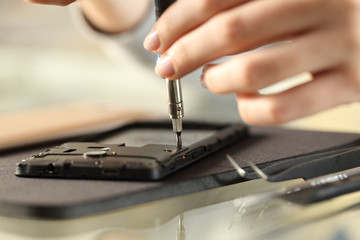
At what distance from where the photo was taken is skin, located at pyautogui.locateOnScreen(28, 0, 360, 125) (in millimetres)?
397

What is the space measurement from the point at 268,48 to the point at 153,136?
0.21 m

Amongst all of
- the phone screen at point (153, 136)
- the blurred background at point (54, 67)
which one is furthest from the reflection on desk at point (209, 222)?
the blurred background at point (54, 67)

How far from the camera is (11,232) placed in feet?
1.17

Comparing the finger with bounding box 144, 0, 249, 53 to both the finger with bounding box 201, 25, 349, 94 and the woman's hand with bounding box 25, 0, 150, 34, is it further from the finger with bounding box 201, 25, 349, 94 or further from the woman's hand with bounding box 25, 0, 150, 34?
the woman's hand with bounding box 25, 0, 150, 34

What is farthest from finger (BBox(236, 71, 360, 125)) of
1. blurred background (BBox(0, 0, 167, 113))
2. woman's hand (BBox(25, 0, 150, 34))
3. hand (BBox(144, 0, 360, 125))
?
blurred background (BBox(0, 0, 167, 113))

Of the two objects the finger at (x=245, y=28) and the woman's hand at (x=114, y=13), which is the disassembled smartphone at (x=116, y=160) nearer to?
the finger at (x=245, y=28)

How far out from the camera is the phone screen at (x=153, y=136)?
1.70ft

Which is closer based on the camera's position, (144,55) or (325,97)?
(325,97)

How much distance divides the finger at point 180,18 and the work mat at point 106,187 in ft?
0.34

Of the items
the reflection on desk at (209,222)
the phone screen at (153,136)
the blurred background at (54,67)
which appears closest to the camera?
the reflection on desk at (209,222)

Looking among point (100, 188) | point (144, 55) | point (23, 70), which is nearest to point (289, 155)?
point (100, 188)

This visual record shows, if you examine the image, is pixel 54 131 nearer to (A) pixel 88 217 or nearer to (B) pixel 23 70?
(A) pixel 88 217

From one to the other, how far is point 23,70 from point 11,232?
1.49m

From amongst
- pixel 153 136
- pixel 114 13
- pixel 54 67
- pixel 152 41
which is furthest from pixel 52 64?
pixel 152 41
